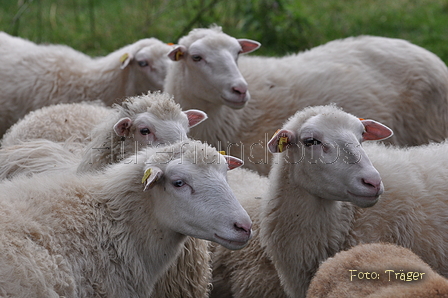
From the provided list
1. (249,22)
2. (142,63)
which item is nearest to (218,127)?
(142,63)

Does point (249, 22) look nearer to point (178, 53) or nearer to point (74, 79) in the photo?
→ point (74, 79)

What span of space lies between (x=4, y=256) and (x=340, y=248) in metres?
2.01

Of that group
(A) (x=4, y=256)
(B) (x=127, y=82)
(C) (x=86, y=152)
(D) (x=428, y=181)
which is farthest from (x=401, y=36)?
(A) (x=4, y=256)

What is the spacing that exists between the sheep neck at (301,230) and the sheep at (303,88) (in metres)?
1.65

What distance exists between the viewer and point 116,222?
3.60m

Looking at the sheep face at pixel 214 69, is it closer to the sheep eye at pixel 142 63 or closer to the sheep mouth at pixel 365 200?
the sheep eye at pixel 142 63

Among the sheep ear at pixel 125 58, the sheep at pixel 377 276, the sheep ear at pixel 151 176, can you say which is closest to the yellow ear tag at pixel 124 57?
the sheep ear at pixel 125 58

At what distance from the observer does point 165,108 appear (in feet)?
14.2

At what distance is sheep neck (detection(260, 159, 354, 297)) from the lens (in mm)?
3895

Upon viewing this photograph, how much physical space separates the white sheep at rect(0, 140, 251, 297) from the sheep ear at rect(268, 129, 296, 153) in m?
0.34

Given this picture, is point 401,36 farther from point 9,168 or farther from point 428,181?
point 9,168

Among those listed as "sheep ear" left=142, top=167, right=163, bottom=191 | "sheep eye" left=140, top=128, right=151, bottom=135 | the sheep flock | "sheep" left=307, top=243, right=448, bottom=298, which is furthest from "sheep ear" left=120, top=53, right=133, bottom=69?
"sheep" left=307, top=243, right=448, bottom=298

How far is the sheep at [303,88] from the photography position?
561 cm

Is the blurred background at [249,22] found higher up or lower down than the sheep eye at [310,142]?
lower down
